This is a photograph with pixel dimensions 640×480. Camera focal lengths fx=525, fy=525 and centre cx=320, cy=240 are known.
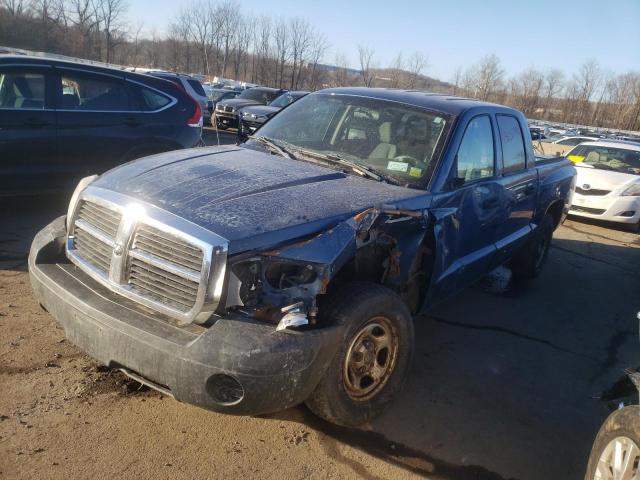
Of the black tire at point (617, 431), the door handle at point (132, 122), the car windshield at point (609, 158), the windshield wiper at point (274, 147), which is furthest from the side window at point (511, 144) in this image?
the car windshield at point (609, 158)

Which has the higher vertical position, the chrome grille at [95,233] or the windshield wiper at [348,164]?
the windshield wiper at [348,164]

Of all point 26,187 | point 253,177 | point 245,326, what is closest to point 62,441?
point 245,326

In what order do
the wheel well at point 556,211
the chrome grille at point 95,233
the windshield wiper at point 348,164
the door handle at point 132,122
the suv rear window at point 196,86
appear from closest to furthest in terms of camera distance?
the chrome grille at point 95,233
the windshield wiper at point 348,164
the wheel well at point 556,211
the door handle at point 132,122
the suv rear window at point 196,86

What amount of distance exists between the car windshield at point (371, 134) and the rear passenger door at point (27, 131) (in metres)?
2.86

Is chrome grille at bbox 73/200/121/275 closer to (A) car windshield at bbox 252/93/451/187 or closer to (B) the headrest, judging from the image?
(A) car windshield at bbox 252/93/451/187

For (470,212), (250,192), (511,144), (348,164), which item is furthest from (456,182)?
(250,192)

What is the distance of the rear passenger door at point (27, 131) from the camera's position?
18.0ft

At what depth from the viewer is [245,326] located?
7.86 feet

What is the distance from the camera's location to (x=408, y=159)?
12.0 ft

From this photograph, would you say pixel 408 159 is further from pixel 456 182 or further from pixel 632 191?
pixel 632 191

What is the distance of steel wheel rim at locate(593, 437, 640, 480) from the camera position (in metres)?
2.27

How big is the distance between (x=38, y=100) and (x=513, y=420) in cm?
558

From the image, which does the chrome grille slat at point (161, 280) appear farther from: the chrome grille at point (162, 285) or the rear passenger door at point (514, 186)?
the rear passenger door at point (514, 186)

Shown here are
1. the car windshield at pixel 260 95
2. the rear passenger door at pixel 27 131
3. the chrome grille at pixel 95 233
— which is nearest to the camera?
the chrome grille at pixel 95 233
